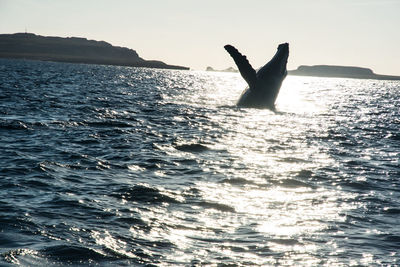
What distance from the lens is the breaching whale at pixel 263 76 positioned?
29.7 meters

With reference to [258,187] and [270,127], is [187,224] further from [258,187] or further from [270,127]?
[270,127]

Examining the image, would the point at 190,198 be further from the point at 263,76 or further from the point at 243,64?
the point at 263,76

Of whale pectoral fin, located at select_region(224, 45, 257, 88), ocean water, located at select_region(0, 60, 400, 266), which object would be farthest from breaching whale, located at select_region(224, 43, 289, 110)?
ocean water, located at select_region(0, 60, 400, 266)

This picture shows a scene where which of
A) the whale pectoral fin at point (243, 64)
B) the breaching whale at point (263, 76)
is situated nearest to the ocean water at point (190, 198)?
the whale pectoral fin at point (243, 64)

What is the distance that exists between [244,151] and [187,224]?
834 centimetres

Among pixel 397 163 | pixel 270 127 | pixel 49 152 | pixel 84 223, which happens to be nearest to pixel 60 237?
pixel 84 223

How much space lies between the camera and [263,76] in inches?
1211

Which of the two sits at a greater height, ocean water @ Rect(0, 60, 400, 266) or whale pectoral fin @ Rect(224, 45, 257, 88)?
whale pectoral fin @ Rect(224, 45, 257, 88)

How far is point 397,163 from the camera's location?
1528 centimetres

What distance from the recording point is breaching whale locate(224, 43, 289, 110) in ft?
97.3

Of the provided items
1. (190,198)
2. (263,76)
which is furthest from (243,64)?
(190,198)

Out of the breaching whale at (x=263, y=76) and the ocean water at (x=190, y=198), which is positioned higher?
the breaching whale at (x=263, y=76)

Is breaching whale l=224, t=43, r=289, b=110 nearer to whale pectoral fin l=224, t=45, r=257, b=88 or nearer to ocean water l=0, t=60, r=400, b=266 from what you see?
whale pectoral fin l=224, t=45, r=257, b=88

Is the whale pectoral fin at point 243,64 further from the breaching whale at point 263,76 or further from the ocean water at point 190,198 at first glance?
the ocean water at point 190,198
